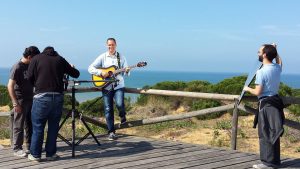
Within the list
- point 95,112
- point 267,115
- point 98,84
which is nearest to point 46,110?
point 98,84

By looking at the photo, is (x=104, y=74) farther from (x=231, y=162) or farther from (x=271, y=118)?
(x=271, y=118)

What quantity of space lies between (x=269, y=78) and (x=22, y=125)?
11.1 ft

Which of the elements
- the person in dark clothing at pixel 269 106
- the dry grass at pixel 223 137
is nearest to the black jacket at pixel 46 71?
the person in dark clothing at pixel 269 106

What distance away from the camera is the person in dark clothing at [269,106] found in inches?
216

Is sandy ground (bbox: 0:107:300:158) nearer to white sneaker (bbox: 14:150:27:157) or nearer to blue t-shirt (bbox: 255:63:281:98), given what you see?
blue t-shirt (bbox: 255:63:281:98)

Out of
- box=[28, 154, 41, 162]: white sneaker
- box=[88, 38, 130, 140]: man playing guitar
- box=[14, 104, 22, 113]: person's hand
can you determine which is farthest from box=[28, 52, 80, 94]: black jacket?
box=[88, 38, 130, 140]: man playing guitar

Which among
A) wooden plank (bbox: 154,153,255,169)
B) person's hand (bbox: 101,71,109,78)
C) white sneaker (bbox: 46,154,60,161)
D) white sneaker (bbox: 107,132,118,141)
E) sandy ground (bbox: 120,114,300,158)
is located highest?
person's hand (bbox: 101,71,109,78)

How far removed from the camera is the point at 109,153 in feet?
21.4

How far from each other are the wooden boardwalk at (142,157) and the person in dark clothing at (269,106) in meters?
0.34

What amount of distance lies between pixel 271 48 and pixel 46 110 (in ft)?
9.72

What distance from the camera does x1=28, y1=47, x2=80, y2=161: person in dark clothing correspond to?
5.68 meters

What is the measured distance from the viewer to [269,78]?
5.49 m

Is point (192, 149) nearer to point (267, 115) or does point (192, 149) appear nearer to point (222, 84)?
point (267, 115)

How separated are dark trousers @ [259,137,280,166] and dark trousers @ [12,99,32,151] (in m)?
3.19
